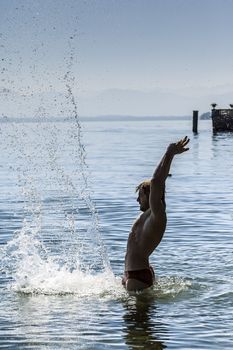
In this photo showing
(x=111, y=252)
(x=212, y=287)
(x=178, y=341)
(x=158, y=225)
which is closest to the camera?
(x=178, y=341)

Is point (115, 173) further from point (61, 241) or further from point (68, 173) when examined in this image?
point (61, 241)

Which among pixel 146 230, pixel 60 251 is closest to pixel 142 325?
pixel 146 230

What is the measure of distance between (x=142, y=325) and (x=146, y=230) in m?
1.34

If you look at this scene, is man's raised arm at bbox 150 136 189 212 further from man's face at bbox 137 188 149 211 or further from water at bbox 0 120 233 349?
water at bbox 0 120 233 349

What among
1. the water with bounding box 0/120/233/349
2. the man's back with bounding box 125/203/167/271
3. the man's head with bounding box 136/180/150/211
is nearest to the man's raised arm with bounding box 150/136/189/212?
the man's head with bounding box 136/180/150/211

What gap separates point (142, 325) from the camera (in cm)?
1047

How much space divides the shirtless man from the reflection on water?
256mm

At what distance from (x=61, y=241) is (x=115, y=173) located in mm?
19456

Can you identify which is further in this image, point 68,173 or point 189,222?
point 68,173

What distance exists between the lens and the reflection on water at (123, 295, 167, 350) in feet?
31.7

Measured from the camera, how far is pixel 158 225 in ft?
36.4

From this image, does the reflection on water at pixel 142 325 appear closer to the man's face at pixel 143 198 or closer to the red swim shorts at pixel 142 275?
the red swim shorts at pixel 142 275

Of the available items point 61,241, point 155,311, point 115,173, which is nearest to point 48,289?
point 155,311

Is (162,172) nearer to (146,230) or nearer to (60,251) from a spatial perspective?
(146,230)
